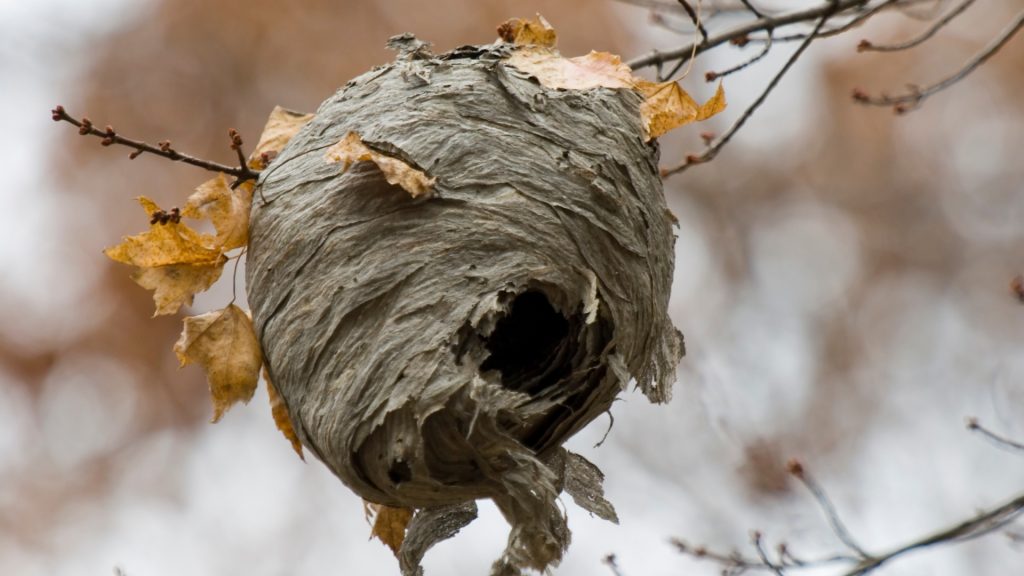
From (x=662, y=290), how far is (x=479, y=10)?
6.48 metres

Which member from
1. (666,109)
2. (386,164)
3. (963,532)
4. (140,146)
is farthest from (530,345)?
(963,532)

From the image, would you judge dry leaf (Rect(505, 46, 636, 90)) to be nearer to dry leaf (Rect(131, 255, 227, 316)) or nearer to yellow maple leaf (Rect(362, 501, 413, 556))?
dry leaf (Rect(131, 255, 227, 316))

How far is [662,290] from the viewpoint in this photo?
231 centimetres

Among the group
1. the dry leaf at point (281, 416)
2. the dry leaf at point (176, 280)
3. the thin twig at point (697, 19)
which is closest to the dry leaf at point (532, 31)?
the thin twig at point (697, 19)

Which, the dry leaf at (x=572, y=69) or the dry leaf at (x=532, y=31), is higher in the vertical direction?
the dry leaf at (x=532, y=31)

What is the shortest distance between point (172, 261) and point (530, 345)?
76 cm

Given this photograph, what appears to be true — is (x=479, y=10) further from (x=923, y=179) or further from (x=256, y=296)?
(x=256, y=296)

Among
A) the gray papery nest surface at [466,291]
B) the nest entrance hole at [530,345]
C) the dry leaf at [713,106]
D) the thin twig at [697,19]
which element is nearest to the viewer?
the gray papery nest surface at [466,291]

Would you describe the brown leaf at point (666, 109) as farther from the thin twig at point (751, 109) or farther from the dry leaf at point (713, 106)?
the thin twig at point (751, 109)

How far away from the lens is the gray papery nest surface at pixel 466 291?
6.51 feet

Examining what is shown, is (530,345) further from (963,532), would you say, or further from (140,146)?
(963,532)

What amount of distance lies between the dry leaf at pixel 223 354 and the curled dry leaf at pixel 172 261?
0.07m

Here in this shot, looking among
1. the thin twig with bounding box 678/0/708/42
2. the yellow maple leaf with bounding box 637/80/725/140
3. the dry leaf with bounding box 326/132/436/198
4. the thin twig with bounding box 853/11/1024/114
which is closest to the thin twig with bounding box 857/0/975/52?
the thin twig with bounding box 853/11/1024/114

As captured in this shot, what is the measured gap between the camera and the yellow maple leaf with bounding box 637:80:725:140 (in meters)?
2.38
